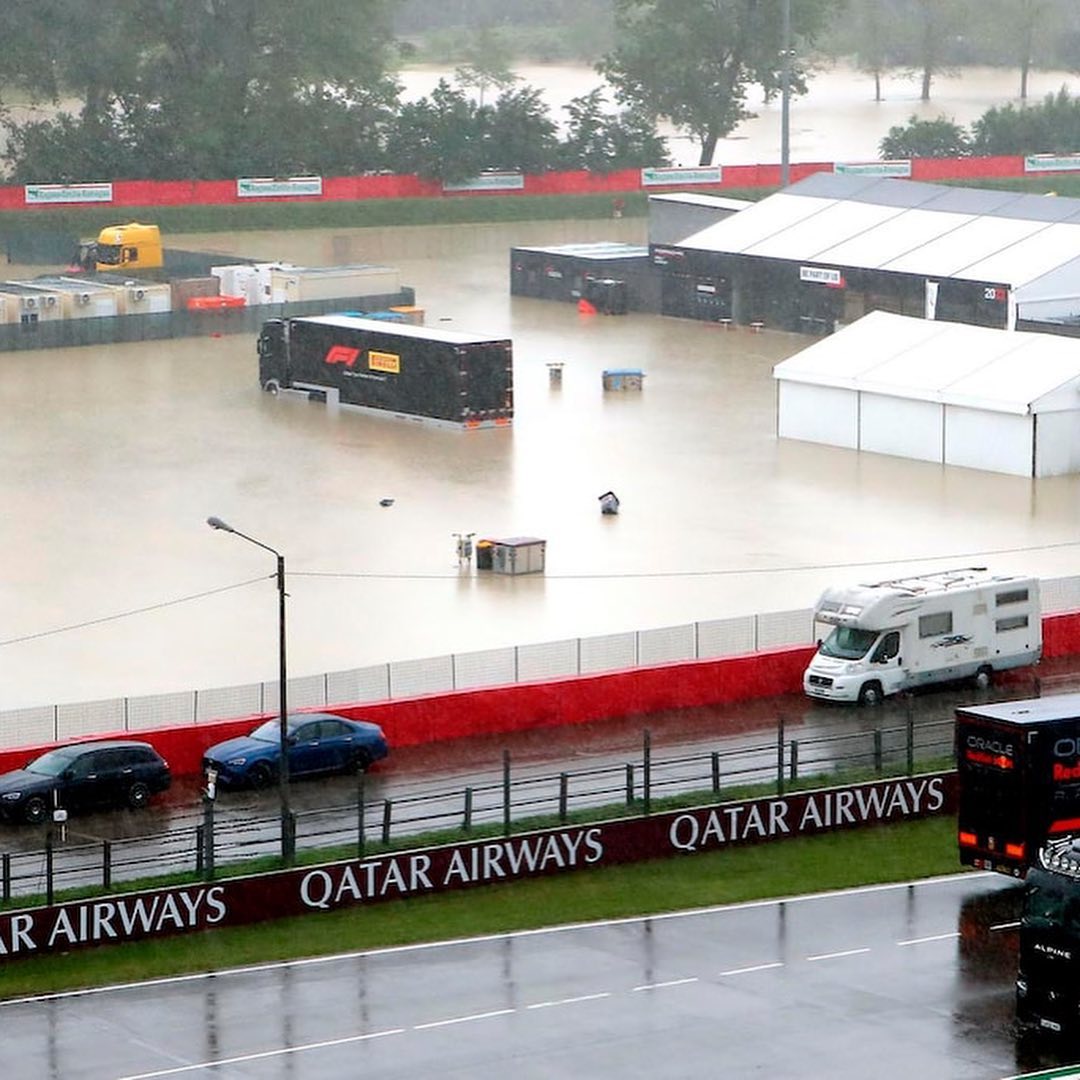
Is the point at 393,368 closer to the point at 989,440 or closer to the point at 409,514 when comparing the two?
the point at 409,514

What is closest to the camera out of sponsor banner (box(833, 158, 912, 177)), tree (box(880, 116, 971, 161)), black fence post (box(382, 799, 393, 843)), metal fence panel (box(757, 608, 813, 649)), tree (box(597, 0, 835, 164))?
black fence post (box(382, 799, 393, 843))

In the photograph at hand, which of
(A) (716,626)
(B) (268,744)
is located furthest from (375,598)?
(B) (268,744)

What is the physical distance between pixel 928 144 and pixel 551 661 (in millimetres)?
89675

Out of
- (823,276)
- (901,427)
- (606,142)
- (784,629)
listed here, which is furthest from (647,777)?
(606,142)

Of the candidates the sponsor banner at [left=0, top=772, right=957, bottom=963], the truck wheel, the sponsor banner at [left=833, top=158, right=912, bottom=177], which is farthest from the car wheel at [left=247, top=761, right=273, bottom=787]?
the sponsor banner at [left=833, top=158, right=912, bottom=177]

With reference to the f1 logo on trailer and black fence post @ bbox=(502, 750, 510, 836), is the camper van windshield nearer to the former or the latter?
black fence post @ bbox=(502, 750, 510, 836)

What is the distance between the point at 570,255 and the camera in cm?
9362

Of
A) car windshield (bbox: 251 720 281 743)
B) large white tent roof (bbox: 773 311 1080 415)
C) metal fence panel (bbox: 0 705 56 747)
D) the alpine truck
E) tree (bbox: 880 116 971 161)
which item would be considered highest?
tree (bbox: 880 116 971 161)

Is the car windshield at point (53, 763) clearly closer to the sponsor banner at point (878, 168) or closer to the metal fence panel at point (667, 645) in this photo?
the metal fence panel at point (667, 645)

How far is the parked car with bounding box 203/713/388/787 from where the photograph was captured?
127 ft

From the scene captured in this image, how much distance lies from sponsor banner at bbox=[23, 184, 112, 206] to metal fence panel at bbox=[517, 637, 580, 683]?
71.4 metres

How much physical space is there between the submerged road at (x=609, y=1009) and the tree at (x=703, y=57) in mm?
96247

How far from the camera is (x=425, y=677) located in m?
42.9

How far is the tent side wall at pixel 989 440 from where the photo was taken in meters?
63.7
